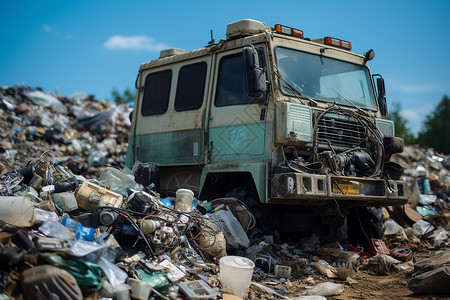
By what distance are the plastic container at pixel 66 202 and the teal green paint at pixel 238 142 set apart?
5.68 ft

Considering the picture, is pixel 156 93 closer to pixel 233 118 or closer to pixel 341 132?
pixel 233 118

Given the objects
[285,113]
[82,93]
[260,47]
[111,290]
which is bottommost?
[111,290]

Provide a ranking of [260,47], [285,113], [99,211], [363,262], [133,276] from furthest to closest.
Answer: [363,262]
[260,47]
[285,113]
[99,211]
[133,276]

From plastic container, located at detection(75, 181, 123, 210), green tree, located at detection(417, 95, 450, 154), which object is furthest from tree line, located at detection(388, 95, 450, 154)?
plastic container, located at detection(75, 181, 123, 210)

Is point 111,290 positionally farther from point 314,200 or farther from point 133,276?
point 314,200

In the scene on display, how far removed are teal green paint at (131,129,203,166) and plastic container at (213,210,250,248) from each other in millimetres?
952

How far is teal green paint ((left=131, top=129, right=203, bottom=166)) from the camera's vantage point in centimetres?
580

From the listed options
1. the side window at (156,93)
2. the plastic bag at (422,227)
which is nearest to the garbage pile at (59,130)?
the side window at (156,93)

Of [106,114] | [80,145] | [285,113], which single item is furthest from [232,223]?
[106,114]

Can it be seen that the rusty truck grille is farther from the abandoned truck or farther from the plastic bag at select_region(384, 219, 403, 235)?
the plastic bag at select_region(384, 219, 403, 235)

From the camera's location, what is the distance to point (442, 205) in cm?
878

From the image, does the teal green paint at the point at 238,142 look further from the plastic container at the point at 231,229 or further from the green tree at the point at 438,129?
the green tree at the point at 438,129

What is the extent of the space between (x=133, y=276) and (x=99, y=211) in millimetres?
1121

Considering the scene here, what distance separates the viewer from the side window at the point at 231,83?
536 centimetres
